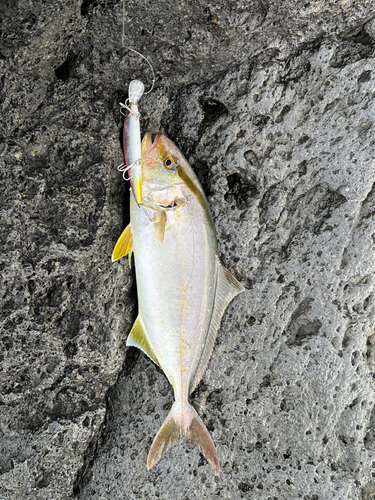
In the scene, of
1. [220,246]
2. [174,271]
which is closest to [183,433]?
[174,271]

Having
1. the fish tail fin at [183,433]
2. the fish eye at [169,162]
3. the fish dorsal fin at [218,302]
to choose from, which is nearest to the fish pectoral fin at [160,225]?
the fish eye at [169,162]

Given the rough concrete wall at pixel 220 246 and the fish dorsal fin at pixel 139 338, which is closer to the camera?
the rough concrete wall at pixel 220 246

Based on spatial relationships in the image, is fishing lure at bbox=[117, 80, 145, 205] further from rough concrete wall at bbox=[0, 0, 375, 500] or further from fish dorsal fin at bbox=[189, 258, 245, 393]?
fish dorsal fin at bbox=[189, 258, 245, 393]

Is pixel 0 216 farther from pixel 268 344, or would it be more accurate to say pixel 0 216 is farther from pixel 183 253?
pixel 268 344

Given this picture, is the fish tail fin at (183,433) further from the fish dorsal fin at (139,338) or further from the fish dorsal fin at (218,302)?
the fish dorsal fin at (139,338)

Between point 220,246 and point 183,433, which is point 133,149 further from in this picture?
point 183,433

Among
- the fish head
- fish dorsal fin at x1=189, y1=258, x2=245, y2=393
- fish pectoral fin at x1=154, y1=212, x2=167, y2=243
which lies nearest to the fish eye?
the fish head
